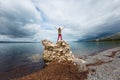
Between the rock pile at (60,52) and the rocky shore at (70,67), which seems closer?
the rocky shore at (70,67)

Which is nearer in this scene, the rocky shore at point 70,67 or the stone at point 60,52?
the rocky shore at point 70,67

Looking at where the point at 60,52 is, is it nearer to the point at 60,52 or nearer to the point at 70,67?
the point at 60,52

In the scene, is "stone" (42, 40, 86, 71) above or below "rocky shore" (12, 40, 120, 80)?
above

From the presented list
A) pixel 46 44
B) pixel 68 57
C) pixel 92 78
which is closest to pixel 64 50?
pixel 68 57

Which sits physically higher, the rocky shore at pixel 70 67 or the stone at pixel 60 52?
the stone at pixel 60 52

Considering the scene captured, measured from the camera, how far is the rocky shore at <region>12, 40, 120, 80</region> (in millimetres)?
16884

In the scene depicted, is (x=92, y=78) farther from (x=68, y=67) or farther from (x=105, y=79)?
(x=68, y=67)

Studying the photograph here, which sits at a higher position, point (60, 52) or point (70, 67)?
point (60, 52)

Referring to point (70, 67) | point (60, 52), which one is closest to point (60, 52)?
point (60, 52)

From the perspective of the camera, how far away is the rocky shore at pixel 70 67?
16.9m

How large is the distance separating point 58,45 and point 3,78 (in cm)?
1709

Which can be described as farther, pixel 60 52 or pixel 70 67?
pixel 60 52

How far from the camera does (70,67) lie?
19.9m

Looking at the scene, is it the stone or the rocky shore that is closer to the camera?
the rocky shore
